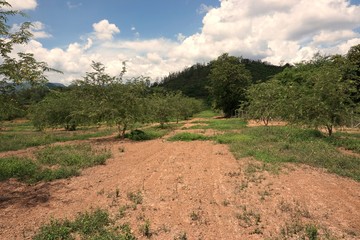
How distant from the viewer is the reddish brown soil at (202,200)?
579cm

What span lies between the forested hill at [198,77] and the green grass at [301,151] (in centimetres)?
8716

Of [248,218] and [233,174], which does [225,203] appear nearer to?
[248,218]

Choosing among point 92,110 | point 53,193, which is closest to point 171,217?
point 53,193

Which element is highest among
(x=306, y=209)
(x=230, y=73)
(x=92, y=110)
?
(x=230, y=73)

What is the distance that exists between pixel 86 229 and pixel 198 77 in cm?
14108

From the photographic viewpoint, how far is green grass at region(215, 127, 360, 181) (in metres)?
10.6

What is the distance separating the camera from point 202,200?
7246 millimetres

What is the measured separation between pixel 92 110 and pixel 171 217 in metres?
13.8

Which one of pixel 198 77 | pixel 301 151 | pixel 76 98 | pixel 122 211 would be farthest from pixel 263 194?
pixel 198 77

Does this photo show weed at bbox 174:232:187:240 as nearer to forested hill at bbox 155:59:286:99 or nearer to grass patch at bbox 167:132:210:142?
grass patch at bbox 167:132:210:142

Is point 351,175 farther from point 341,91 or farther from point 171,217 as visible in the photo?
point 341,91

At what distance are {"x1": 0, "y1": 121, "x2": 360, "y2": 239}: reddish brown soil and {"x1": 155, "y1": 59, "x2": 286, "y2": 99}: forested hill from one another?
3736 inches

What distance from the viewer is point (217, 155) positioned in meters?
12.8

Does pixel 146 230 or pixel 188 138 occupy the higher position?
pixel 188 138
